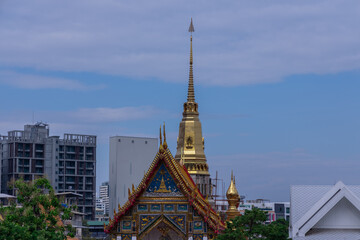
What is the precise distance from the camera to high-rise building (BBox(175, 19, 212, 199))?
6612 cm

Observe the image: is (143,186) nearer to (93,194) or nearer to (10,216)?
(10,216)

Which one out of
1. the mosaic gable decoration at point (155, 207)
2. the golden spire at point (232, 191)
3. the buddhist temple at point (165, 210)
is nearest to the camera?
the buddhist temple at point (165, 210)

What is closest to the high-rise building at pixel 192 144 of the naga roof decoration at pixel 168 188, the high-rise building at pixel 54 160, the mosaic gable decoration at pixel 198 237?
the naga roof decoration at pixel 168 188

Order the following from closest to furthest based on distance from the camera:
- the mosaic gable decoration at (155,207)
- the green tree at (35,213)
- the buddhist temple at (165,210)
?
the green tree at (35,213) < the buddhist temple at (165,210) < the mosaic gable decoration at (155,207)

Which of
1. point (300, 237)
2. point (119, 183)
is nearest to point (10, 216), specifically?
point (300, 237)

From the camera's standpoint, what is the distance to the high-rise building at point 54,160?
156m

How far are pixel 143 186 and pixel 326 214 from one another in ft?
85.9

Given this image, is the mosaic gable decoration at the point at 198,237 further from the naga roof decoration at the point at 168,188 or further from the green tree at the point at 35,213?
the green tree at the point at 35,213

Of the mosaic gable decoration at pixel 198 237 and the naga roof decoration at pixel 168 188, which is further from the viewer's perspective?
the mosaic gable decoration at pixel 198 237

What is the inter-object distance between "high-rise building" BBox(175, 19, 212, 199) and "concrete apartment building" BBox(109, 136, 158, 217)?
9159 centimetres

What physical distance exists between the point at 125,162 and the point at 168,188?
105 meters

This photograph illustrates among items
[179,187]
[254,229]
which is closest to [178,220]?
[179,187]

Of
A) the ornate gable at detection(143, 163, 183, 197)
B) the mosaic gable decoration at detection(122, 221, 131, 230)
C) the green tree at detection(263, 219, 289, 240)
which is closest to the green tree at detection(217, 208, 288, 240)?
the green tree at detection(263, 219, 289, 240)

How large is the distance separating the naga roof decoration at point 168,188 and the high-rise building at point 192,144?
11485 millimetres
